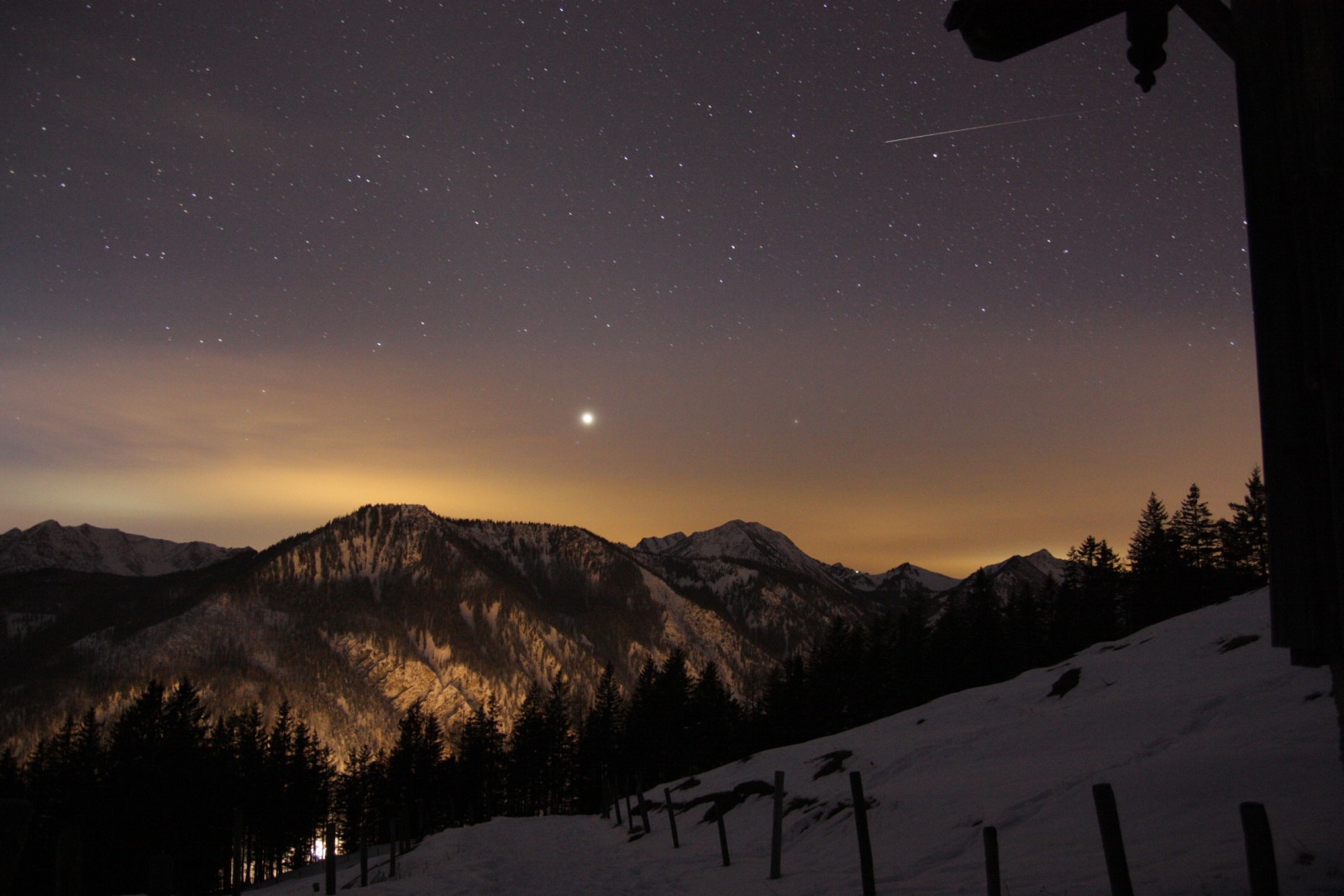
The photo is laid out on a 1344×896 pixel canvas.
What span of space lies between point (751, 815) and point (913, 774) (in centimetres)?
581

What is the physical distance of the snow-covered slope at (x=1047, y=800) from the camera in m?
9.43

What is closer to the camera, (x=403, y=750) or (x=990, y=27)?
(x=990, y=27)

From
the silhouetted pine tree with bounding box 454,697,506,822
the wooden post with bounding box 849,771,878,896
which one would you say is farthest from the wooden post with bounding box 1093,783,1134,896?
the silhouetted pine tree with bounding box 454,697,506,822

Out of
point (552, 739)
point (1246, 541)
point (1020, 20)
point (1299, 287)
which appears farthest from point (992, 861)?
point (552, 739)

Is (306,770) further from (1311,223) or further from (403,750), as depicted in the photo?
(1311,223)

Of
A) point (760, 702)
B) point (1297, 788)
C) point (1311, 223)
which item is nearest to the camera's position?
point (1311, 223)

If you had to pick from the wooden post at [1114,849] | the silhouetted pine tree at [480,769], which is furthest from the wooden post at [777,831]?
the silhouetted pine tree at [480,769]

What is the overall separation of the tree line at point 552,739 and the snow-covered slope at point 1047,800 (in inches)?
708

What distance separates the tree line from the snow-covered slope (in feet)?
59.0

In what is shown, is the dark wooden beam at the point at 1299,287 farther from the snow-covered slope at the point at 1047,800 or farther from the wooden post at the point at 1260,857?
the snow-covered slope at the point at 1047,800

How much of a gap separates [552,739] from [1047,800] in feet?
223

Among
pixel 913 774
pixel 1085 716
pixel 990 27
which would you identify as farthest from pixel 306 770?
pixel 990 27

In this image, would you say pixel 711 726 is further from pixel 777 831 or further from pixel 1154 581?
pixel 777 831

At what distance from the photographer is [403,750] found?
222 ft
